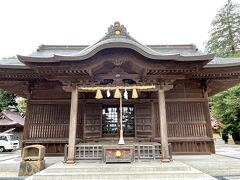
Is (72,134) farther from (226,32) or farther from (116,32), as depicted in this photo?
(226,32)

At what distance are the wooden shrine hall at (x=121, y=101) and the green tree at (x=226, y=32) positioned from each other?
2359cm

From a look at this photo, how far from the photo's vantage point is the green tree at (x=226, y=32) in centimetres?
3066

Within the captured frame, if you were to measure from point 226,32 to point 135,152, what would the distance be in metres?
31.2

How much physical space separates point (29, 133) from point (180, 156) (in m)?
7.42

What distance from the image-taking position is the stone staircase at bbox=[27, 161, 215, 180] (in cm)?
621

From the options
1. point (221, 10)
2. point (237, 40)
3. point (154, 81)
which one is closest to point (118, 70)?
point (154, 81)

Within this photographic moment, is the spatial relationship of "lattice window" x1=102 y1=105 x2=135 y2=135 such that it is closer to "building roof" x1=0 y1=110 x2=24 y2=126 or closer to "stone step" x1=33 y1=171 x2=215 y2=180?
"stone step" x1=33 y1=171 x2=215 y2=180

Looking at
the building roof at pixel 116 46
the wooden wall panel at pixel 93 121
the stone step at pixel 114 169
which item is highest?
the building roof at pixel 116 46

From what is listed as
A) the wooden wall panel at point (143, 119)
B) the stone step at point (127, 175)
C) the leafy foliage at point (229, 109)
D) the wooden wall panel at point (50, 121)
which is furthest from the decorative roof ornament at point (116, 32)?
the leafy foliage at point (229, 109)

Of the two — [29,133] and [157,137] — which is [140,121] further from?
[29,133]

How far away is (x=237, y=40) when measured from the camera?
3052 centimetres

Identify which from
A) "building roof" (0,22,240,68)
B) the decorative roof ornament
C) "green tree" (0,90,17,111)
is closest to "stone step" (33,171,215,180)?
"building roof" (0,22,240,68)

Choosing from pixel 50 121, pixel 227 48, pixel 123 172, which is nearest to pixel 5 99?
pixel 50 121

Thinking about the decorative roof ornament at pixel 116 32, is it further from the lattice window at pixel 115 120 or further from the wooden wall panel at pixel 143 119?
the lattice window at pixel 115 120
